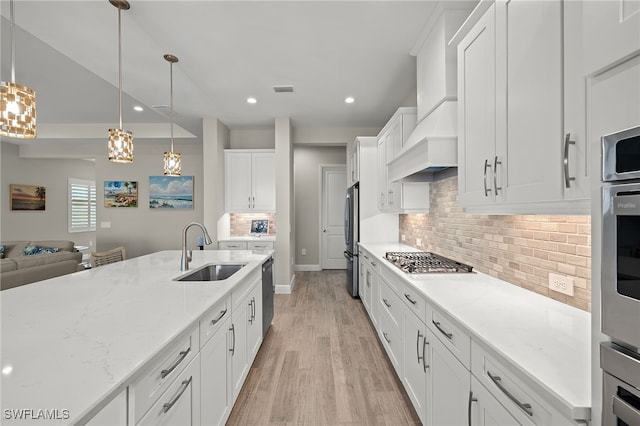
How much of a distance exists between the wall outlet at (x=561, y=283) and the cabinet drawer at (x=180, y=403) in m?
1.76

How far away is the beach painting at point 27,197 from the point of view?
6613 millimetres

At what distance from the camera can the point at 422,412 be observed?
170 centimetres

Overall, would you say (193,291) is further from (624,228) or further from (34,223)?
(34,223)

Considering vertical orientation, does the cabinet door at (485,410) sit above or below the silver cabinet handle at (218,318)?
below

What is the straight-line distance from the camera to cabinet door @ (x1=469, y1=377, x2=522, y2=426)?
96cm

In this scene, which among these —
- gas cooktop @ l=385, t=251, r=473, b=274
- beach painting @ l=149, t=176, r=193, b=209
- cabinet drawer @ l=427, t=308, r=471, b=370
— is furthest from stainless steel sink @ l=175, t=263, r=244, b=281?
beach painting @ l=149, t=176, r=193, b=209

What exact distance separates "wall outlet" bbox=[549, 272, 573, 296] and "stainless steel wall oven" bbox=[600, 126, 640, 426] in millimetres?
926

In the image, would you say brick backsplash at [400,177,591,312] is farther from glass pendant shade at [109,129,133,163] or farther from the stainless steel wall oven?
glass pendant shade at [109,129,133,163]

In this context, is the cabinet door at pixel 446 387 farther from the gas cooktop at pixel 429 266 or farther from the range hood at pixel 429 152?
the range hood at pixel 429 152

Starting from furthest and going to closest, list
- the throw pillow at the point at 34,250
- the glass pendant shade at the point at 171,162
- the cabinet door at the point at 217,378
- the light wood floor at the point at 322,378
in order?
the throw pillow at the point at 34,250 < the glass pendant shade at the point at 171,162 < the light wood floor at the point at 322,378 < the cabinet door at the point at 217,378

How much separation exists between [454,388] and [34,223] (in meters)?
9.33

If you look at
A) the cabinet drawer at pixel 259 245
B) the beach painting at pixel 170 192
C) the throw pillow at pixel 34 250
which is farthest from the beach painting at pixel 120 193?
the cabinet drawer at pixel 259 245

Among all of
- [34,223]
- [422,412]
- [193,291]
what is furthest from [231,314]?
[34,223]

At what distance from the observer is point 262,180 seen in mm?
5184
